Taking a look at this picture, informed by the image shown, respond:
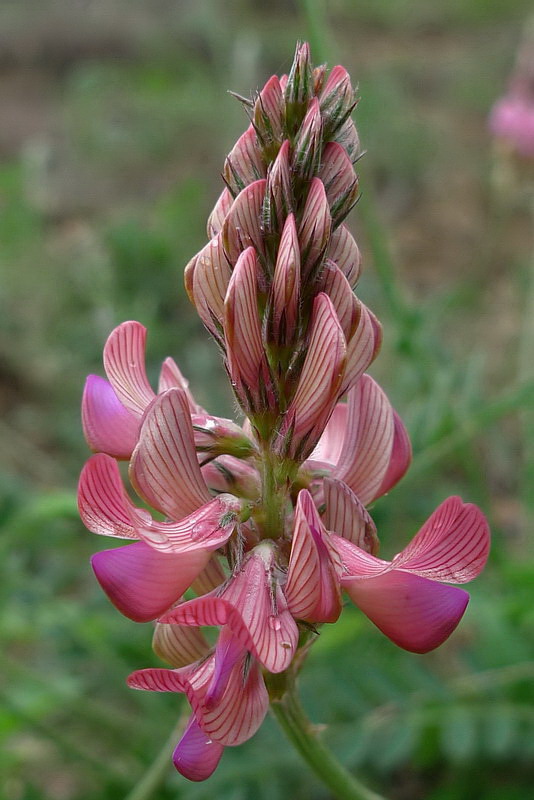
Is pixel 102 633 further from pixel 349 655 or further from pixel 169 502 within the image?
pixel 169 502

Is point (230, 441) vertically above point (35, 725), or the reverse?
point (230, 441)

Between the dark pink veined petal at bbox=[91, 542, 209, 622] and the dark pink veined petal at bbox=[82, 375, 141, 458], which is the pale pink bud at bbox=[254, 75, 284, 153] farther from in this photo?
the dark pink veined petal at bbox=[91, 542, 209, 622]

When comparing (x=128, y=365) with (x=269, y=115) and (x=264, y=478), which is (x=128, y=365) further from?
(x=269, y=115)

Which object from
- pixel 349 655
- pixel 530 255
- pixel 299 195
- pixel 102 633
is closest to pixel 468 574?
pixel 299 195

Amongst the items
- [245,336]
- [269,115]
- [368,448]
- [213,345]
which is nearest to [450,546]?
[368,448]

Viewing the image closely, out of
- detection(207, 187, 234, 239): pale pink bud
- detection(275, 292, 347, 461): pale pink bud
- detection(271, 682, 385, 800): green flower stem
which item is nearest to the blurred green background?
detection(271, 682, 385, 800): green flower stem
